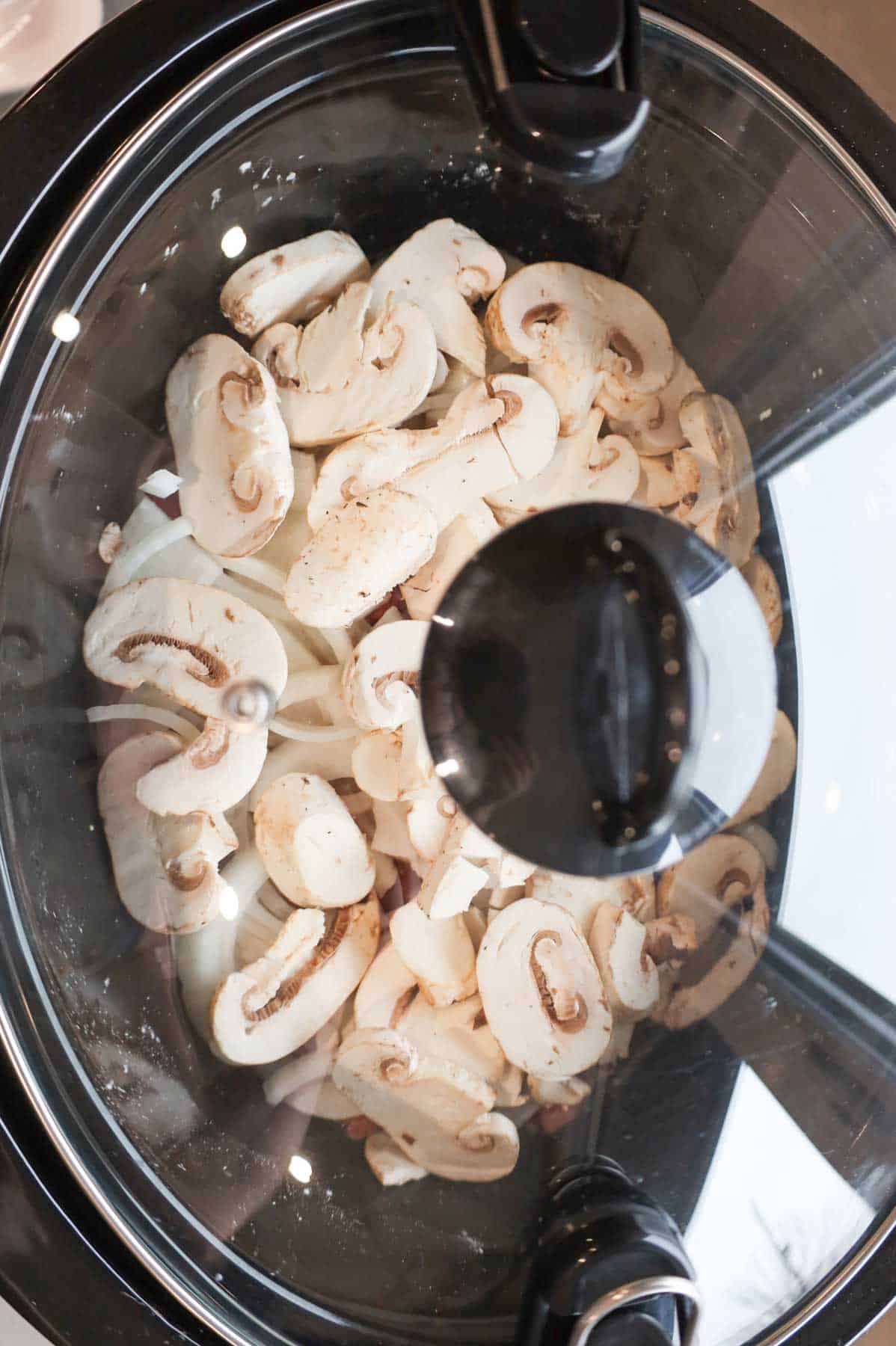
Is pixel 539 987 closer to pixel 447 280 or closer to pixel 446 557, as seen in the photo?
pixel 446 557

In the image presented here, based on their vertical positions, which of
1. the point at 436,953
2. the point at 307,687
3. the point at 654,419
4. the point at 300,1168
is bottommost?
the point at 300,1168

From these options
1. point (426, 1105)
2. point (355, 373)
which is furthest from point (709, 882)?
point (355, 373)

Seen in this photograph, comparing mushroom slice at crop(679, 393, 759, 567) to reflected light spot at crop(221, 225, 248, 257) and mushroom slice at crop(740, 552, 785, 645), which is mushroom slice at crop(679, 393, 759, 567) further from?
reflected light spot at crop(221, 225, 248, 257)

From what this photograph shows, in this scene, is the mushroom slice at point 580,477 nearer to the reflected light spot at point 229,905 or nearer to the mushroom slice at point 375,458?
the mushroom slice at point 375,458

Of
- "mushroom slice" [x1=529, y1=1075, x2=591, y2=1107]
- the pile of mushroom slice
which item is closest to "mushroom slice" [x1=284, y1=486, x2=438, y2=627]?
the pile of mushroom slice

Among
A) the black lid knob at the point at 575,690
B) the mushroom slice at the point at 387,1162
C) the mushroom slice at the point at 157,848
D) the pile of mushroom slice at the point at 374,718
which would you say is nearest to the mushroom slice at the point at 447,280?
the pile of mushroom slice at the point at 374,718

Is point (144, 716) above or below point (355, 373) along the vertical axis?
below
